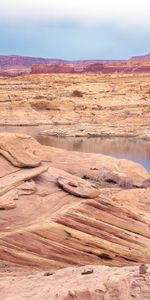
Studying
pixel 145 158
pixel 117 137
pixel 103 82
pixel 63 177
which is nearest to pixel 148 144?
pixel 117 137

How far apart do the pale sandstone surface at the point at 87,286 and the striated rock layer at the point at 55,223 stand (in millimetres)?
3150

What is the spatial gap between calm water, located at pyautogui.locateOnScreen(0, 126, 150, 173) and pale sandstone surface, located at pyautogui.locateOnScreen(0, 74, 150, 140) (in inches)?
116

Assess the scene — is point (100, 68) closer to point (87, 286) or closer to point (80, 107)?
point (80, 107)

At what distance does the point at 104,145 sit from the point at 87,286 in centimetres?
4382

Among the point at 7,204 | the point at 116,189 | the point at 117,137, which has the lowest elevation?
the point at 117,137

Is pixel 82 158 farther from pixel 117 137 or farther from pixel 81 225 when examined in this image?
pixel 117 137

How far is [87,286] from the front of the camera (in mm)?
8375

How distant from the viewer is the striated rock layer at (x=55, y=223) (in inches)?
525

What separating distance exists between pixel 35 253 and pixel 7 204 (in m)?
1.44

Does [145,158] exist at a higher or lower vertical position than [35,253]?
lower

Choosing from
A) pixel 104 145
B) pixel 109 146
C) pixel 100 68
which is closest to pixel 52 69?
pixel 100 68

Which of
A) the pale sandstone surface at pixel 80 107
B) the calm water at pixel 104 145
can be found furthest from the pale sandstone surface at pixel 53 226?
the pale sandstone surface at pixel 80 107

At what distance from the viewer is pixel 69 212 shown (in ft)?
47.3

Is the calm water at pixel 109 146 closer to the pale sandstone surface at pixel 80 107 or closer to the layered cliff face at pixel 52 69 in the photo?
the pale sandstone surface at pixel 80 107
